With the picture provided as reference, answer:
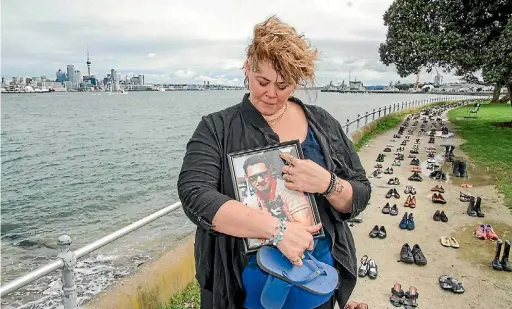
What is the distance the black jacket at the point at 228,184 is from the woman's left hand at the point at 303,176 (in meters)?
0.14

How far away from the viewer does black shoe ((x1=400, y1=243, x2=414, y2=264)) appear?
18.0 ft

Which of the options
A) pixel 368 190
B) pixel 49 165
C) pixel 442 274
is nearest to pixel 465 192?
pixel 442 274

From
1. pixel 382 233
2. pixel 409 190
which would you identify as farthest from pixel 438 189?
pixel 382 233

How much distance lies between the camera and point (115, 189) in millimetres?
16891

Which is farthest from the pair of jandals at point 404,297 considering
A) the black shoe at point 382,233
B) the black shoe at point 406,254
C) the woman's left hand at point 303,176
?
the woman's left hand at point 303,176

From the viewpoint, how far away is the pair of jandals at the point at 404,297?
174 inches

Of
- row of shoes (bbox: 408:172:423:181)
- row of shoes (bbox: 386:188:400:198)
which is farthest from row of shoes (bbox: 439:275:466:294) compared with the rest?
row of shoes (bbox: 408:172:423:181)

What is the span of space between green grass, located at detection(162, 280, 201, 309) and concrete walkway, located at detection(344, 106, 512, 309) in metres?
1.82

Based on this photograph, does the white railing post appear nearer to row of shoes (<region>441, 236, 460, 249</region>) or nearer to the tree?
row of shoes (<region>441, 236, 460, 249</region>)

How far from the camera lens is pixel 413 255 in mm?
5625

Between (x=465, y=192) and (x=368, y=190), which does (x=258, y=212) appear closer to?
(x=368, y=190)

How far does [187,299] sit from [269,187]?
3.23m

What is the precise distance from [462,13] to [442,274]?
15.7 m

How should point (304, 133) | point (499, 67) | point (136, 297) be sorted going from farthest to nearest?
point (499, 67) → point (136, 297) → point (304, 133)
